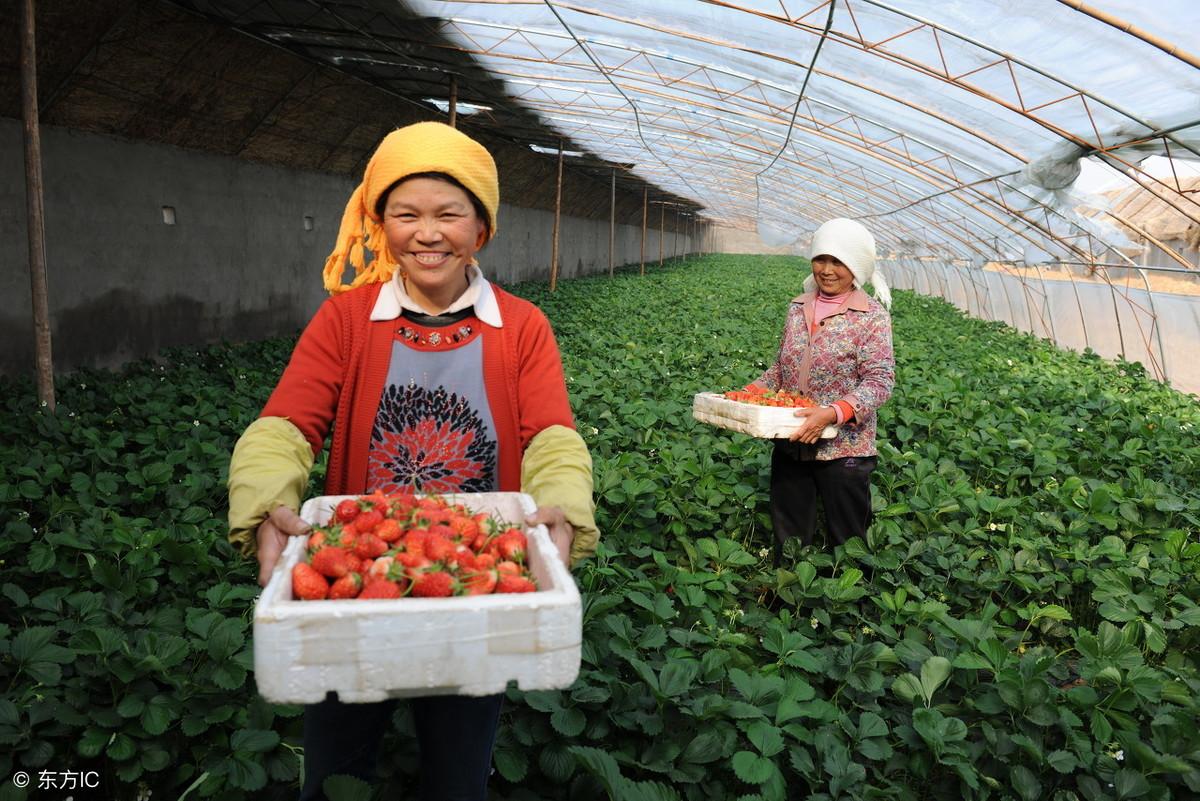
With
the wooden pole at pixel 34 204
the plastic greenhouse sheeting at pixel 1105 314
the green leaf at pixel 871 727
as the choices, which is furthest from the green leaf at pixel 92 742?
the plastic greenhouse sheeting at pixel 1105 314

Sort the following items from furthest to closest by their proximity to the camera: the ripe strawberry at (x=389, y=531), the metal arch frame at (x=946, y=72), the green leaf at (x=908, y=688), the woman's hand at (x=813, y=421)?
1. the metal arch frame at (x=946, y=72)
2. the woman's hand at (x=813, y=421)
3. the green leaf at (x=908, y=688)
4. the ripe strawberry at (x=389, y=531)

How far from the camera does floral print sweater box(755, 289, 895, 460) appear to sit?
3373 millimetres

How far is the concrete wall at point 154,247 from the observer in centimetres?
741

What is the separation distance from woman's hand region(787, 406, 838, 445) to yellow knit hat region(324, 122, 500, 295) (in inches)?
69.7

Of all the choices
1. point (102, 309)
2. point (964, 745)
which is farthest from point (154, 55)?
point (964, 745)

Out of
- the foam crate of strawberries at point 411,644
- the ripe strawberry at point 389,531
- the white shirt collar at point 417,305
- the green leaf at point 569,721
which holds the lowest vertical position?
the green leaf at point 569,721

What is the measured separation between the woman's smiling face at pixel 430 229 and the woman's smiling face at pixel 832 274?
6.59 ft

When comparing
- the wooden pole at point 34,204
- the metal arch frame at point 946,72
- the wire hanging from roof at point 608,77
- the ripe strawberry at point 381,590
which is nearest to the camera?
the ripe strawberry at point 381,590

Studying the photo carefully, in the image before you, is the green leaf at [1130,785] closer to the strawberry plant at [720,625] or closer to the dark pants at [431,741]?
the strawberry plant at [720,625]

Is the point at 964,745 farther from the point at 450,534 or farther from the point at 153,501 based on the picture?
the point at 153,501

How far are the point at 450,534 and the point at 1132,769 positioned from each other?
1.96 m

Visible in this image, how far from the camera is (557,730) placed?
91.4 inches

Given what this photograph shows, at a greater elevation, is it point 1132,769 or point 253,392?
point 253,392

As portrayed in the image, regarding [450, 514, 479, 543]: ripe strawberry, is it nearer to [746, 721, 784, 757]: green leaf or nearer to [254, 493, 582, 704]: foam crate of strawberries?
[254, 493, 582, 704]: foam crate of strawberries
